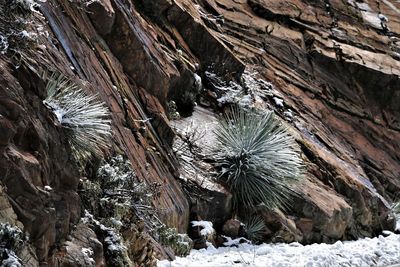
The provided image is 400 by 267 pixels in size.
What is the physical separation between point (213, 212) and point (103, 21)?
390cm

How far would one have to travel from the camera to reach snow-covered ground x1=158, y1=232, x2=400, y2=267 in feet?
30.7

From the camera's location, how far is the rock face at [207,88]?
228 inches

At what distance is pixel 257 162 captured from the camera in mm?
11641

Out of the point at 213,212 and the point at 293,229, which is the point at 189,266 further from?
the point at 293,229

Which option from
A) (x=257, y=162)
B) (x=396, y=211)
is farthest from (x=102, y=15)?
(x=396, y=211)

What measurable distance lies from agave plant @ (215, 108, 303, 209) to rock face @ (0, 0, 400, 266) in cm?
44

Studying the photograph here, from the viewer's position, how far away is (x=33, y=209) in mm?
5426

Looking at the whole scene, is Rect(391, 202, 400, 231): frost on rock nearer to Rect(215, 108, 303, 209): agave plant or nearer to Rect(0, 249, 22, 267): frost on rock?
Rect(215, 108, 303, 209): agave plant

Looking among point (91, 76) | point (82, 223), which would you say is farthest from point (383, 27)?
point (82, 223)

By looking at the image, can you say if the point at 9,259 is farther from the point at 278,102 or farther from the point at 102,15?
the point at 278,102

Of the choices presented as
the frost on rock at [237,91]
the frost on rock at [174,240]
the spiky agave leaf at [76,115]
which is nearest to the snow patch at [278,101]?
the frost on rock at [237,91]

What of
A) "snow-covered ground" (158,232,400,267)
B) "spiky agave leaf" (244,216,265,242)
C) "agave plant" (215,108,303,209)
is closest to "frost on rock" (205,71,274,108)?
"agave plant" (215,108,303,209)

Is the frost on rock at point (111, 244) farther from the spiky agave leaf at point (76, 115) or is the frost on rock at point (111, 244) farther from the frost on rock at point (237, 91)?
the frost on rock at point (237, 91)

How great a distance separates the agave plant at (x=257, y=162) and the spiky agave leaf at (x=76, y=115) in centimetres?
463
